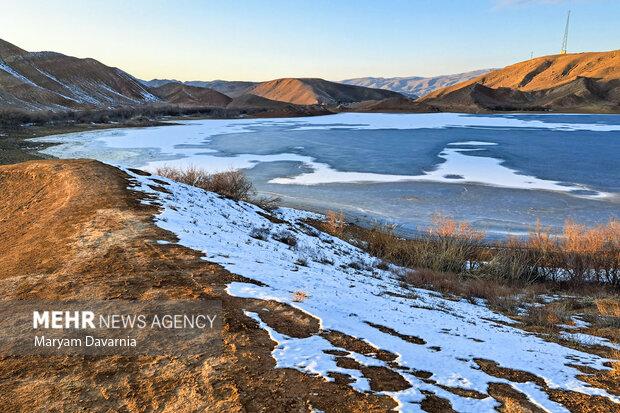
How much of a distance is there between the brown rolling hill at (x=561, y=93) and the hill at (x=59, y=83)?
72.7 m

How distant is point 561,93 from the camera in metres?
106

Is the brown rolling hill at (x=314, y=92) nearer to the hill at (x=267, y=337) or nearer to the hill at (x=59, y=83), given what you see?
the hill at (x=59, y=83)

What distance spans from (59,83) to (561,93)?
4548 inches

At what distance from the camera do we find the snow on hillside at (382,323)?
135 inches

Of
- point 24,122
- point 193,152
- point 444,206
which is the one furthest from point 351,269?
point 24,122

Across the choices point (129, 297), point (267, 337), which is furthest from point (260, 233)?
point (267, 337)

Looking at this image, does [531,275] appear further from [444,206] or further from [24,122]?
[24,122]

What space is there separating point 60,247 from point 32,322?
2411 millimetres

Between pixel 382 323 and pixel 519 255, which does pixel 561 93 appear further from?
pixel 382 323

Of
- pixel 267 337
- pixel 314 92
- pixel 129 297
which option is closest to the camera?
pixel 267 337

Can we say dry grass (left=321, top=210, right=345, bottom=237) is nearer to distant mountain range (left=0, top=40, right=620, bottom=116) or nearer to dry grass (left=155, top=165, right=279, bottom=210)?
dry grass (left=155, top=165, right=279, bottom=210)

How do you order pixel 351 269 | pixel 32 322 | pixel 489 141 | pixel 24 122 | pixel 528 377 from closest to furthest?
pixel 528 377, pixel 32 322, pixel 351 269, pixel 489 141, pixel 24 122

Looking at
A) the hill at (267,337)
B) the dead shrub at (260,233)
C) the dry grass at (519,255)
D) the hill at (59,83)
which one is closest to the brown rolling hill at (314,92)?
the hill at (59,83)

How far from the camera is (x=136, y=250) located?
19.8 feet
